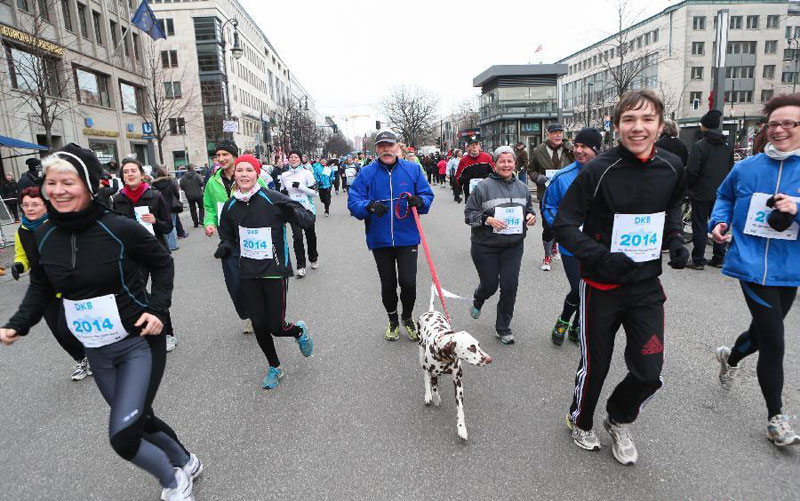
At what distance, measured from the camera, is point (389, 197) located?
5090 mm

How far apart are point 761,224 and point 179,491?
12.7 ft

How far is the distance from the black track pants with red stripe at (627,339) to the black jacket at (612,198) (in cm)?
11

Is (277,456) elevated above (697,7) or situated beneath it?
situated beneath

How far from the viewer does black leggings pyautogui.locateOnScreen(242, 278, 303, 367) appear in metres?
4.20

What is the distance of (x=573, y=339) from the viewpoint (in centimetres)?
510

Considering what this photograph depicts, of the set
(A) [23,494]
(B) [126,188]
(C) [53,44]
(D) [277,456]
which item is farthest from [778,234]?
(C) [53,44]

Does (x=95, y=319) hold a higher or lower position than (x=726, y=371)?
higher

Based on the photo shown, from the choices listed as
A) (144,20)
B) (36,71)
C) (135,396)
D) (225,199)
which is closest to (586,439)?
(135,396)

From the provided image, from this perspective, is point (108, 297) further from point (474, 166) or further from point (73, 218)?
point (474, 166)

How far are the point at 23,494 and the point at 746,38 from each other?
90536 mm

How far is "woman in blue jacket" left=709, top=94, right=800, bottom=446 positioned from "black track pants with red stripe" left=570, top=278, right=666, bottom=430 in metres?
0.76

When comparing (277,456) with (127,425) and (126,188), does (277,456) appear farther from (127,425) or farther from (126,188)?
(126,188)

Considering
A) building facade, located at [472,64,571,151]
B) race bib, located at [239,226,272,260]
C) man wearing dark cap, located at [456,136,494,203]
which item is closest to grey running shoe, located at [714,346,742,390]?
race bib, located at [239,226,272,260]

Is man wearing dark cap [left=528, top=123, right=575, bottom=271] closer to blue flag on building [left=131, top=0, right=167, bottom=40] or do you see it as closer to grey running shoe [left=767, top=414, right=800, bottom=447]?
grey running shoe [left=767, top=414, right=800, bottom=447]
